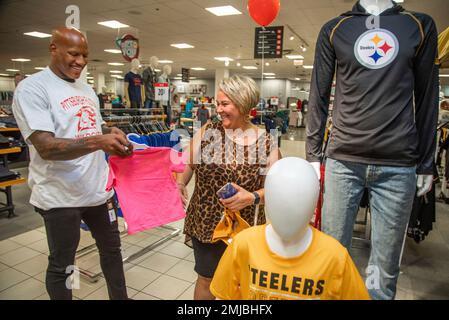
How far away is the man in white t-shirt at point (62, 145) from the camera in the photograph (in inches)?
52.0

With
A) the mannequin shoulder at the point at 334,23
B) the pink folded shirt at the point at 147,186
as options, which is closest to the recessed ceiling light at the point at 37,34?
the pink folded shirt at the point at 147,186

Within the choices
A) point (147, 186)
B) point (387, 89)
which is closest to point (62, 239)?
point (147, 186)

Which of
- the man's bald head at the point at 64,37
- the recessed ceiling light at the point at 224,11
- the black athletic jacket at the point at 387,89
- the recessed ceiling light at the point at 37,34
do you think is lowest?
the black athletic jacket at the point at 387,89

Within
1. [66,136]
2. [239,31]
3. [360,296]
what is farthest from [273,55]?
[360,296]

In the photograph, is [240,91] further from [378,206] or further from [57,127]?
[57,127]

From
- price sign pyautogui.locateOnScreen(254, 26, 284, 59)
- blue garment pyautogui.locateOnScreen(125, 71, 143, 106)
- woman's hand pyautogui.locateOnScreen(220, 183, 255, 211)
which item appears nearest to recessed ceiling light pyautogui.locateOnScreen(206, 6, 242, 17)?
price sign pyautogui.locateOnScreen(254, 26, 284, 59)

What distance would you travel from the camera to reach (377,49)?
1.13 metres

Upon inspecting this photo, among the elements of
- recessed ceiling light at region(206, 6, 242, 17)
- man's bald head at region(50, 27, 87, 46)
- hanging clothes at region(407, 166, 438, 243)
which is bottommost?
hanging clothes at region(407, 166, 438, 243)

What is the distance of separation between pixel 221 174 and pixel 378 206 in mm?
676

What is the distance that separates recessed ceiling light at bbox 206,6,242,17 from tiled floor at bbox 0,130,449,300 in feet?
16.4

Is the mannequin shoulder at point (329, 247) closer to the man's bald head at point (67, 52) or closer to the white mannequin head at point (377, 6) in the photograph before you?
the white mannequin head at point (377, 6)

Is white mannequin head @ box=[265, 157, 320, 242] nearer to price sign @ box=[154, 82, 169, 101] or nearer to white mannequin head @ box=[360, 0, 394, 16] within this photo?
white mannequin head @ box=[360, 0, 394, 16]

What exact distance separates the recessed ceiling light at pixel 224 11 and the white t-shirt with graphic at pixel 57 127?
557 centimetres

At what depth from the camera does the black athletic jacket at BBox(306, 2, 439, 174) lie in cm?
112
